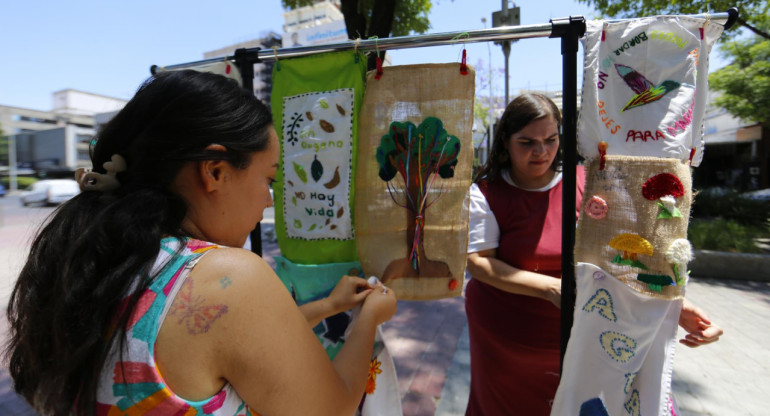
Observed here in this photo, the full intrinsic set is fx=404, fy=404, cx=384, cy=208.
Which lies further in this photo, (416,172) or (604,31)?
(416,172)

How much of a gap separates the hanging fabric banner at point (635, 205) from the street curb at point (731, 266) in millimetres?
5093

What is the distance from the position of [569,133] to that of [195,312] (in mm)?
1131

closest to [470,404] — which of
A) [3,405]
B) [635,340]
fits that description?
[635,340]

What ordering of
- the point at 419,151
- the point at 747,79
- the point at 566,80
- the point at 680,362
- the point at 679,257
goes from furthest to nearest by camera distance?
the point at 747,79
the point at 680,362
the point at 419,151
the point at 566,80
the point at 679,257

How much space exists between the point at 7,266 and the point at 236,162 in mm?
7780

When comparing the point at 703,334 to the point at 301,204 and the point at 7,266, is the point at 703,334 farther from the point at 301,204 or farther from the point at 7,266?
the point at 7,266

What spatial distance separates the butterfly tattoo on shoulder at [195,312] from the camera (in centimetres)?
71

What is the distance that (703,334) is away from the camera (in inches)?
49.6

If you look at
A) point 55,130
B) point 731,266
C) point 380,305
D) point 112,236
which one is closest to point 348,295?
point 380,305

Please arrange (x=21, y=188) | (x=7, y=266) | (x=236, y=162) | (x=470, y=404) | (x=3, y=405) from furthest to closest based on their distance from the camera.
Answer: (x=21, y=188) → (x=7, y=266) → (x=3, y=405) → (x=470, y=404) → (x=236, y=162)

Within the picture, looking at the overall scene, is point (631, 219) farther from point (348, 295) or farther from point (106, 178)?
point (106, 178)

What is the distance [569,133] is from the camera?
49.2 inches

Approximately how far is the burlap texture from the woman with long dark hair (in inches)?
33.5

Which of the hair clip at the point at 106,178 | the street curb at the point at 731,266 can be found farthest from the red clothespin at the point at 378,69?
the street curb at the point at 731,266
